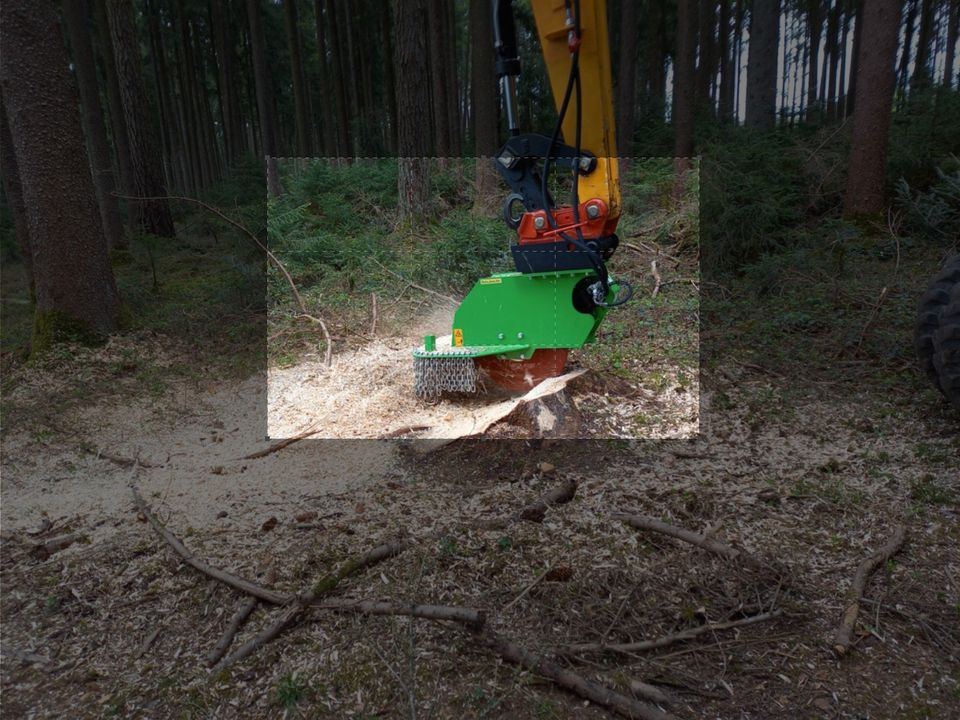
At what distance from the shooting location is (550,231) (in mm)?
4105

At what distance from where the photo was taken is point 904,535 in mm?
2725

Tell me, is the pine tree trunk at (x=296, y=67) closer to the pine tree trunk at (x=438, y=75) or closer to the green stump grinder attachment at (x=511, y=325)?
the pine tree trunk at (x=438, y=75)

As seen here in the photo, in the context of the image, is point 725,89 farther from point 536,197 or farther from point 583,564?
point 583,564

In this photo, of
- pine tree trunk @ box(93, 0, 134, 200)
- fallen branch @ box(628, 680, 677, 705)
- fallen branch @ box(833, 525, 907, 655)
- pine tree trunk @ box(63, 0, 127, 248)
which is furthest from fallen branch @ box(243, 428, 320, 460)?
pine tree trunk @ box(93, 0, 134, 200)

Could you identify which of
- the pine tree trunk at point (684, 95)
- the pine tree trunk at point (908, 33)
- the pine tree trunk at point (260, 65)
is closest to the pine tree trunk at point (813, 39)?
the pine tree trunk at point (908, 33)

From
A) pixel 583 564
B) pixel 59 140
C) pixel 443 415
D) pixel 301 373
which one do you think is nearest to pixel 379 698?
pixel 583 564

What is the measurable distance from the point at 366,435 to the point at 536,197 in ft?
6.60

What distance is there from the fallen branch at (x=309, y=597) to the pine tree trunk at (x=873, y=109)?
7224 mm

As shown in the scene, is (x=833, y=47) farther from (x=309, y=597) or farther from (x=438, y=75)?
(x=309, y=597)

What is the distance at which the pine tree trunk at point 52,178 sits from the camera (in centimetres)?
533

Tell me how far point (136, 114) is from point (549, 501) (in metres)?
11.5

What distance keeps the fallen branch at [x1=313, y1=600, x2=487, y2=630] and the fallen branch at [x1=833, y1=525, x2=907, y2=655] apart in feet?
4.06

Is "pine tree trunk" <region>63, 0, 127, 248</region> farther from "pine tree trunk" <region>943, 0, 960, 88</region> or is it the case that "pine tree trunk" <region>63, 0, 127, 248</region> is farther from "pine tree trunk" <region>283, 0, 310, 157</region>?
"pine tree trunk" <region>943, 0, 960, 88</region>

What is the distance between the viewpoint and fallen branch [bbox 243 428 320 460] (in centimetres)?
404
